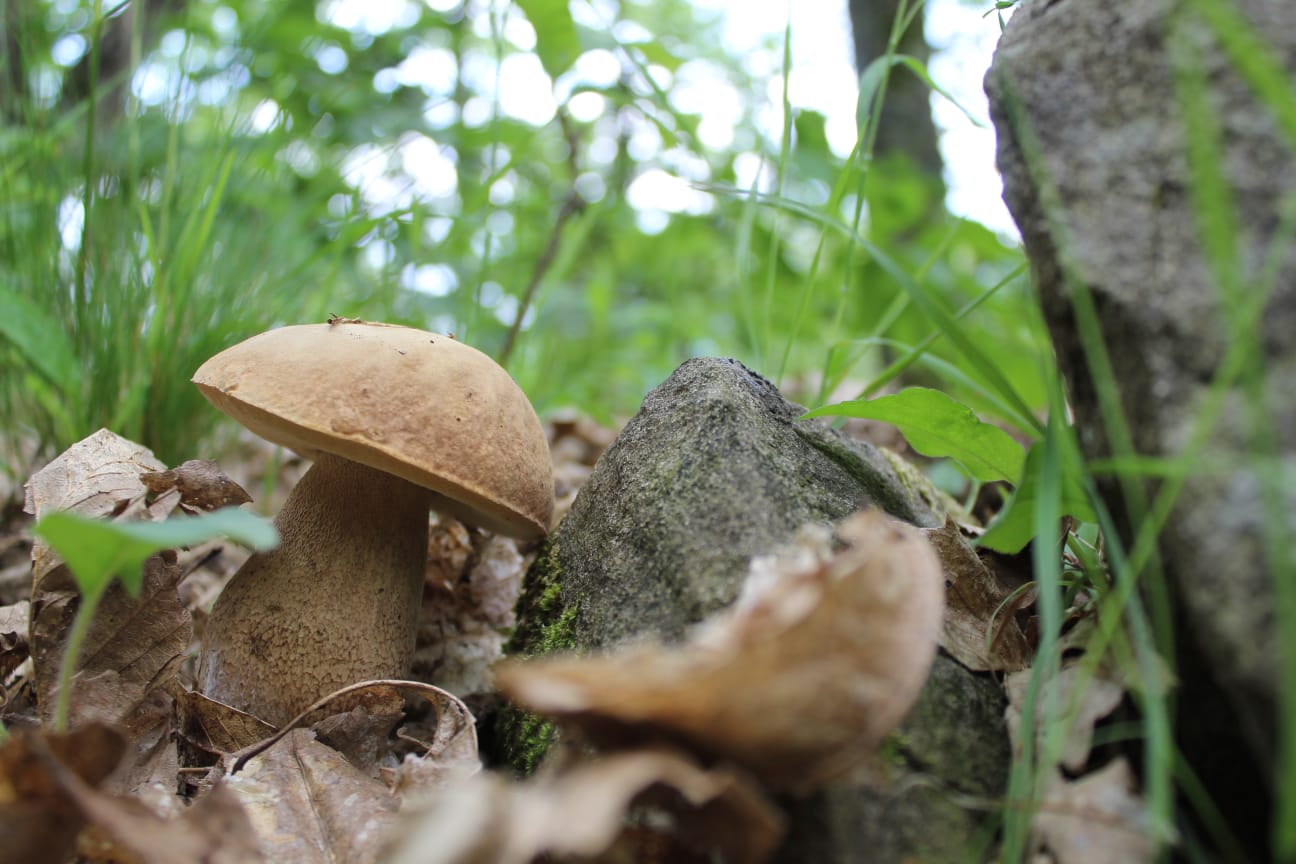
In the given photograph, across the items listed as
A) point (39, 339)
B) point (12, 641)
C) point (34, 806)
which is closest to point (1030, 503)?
point (34, 806)

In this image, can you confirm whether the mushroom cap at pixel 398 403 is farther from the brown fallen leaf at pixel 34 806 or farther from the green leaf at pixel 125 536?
the brown fallen leaf at pixel 34 806

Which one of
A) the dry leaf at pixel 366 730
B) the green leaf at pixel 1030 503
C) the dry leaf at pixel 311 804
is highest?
the green leaf at pixel 1030 503

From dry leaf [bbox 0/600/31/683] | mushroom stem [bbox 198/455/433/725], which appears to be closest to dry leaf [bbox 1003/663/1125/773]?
mushroom stem [bbox 198/455/433/725]

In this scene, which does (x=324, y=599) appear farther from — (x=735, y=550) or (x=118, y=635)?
(x=735, y=550)

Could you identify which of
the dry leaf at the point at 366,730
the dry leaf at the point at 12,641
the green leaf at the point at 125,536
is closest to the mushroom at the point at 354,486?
the dry leaf at the point at 366,730

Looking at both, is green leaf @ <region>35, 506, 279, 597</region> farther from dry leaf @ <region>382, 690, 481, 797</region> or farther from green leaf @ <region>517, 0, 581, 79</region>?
green leaf @ <region>517, 0, 581, 79</region>

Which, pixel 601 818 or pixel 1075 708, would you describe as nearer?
pixel 601 818
